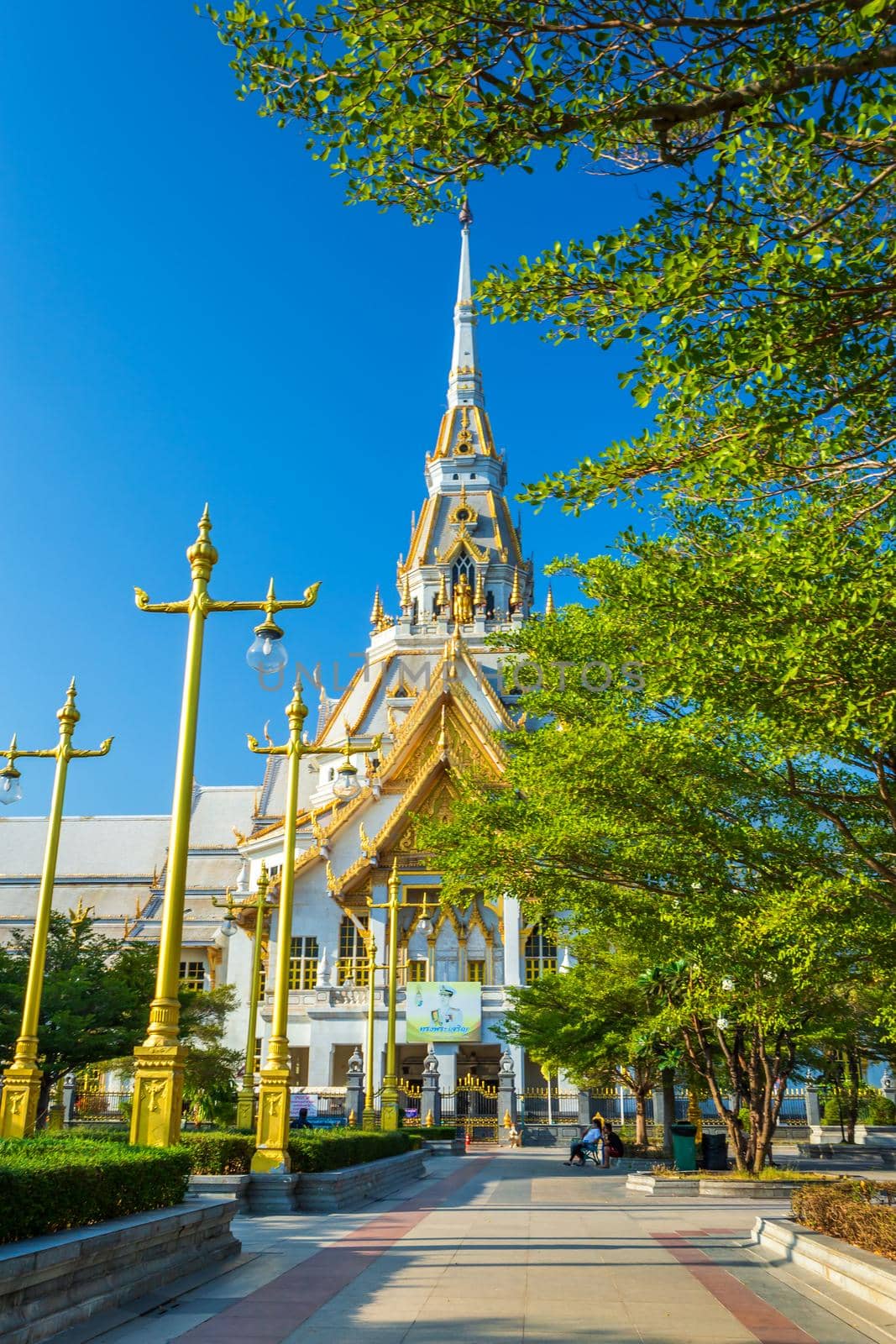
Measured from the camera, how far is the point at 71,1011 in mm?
26250

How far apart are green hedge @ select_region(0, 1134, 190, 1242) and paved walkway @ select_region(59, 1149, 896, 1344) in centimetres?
68

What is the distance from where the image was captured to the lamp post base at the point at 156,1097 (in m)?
10.5

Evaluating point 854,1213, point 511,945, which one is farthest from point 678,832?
point 511,945

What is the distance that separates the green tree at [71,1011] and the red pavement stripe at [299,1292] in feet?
44.4

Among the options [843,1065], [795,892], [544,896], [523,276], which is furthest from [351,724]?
[523,276]

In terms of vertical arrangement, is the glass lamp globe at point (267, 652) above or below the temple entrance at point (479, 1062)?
above

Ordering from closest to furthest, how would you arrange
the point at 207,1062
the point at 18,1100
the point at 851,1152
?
1. the point at 18,1100
2. the point at 851,1152
3. the point at 207,1062

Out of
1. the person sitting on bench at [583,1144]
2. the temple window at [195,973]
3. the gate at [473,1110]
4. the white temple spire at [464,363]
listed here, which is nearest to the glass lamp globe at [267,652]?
the person sitting on bench at [583,1144]

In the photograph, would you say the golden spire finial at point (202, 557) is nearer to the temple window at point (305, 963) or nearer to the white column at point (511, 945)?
the white column at point (511, 945)

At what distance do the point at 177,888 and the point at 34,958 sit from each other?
15.8ft

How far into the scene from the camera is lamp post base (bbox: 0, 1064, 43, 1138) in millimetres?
14039

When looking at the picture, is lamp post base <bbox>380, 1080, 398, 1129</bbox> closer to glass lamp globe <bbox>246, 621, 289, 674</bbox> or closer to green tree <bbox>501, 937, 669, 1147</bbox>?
green tree <bbox>501, 937, 669, 1147</bbox>

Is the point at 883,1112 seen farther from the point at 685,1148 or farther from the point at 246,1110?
the point at 246,1110

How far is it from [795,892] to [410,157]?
28.2 ft
